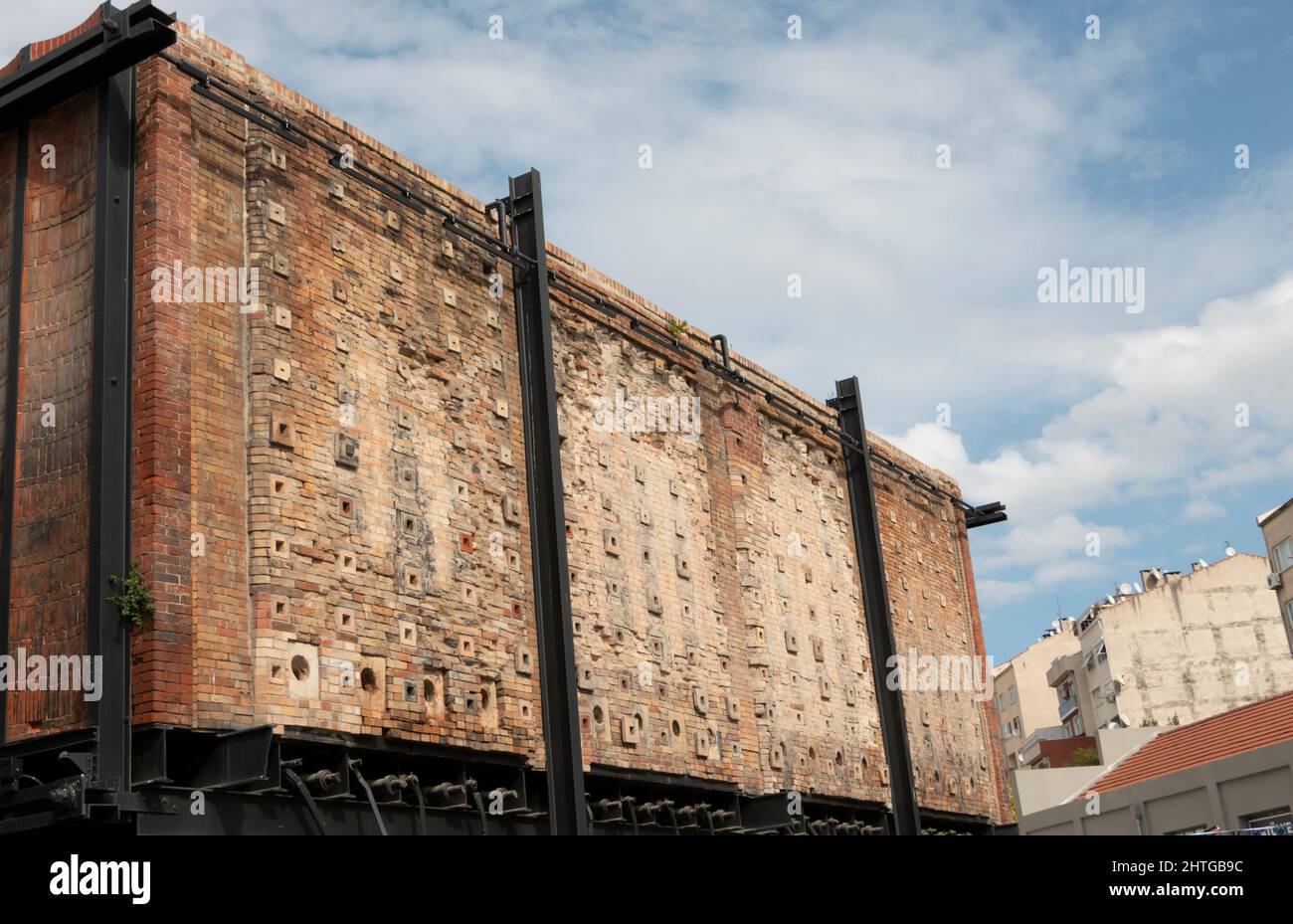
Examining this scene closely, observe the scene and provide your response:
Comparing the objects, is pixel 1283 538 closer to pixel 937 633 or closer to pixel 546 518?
pixel 937 633

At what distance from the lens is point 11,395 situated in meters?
11.2

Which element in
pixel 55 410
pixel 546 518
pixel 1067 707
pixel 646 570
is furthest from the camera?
pixel 1067 707

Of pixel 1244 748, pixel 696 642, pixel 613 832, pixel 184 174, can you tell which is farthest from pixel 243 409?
pixel 1244 748

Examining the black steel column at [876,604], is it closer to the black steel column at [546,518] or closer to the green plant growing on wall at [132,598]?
the black steel column at [546,518]

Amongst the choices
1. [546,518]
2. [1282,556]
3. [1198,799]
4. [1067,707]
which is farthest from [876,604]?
[1067,707]

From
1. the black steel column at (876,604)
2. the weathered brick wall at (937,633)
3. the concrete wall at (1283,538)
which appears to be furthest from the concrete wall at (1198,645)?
the black steel column at (876,604)

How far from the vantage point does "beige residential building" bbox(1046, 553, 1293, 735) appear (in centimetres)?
4512

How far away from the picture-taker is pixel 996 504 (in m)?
25.5

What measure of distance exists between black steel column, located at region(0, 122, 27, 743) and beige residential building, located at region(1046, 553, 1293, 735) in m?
41.6

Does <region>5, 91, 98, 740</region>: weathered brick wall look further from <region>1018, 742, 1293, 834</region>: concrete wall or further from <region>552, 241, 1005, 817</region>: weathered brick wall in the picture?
<region>1018, 742, 1293, 834</region>: concrete wall

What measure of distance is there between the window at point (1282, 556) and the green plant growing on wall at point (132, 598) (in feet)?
102

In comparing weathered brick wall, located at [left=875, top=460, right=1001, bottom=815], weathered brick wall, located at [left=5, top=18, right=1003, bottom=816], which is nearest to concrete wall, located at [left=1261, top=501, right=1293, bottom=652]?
weathered brick wall, located at [left=875, top=460, right=1001, bottom=815]

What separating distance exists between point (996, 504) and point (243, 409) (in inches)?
675

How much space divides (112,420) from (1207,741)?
72.1 feet
